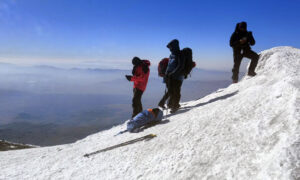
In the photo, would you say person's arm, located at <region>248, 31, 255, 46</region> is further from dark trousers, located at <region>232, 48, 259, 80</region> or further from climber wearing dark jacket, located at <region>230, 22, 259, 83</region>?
dark trousers, located at <region>232, 48, 259, 80</region>

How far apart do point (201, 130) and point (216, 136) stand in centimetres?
73

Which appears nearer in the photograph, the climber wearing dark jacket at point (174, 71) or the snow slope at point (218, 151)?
the snow slope at point (218, 151)

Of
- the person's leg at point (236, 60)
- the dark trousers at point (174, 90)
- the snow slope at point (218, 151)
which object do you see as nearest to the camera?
the snow slope at point (218, 151)

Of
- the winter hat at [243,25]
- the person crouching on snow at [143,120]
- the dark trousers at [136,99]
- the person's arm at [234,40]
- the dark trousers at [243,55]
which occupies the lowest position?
the person crouching on snow at [143,120]

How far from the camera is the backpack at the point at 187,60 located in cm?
902

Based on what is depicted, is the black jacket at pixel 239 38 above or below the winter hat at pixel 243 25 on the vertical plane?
below

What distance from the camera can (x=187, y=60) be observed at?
923cm

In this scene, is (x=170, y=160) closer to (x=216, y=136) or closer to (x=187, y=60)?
(x=216, y=136)

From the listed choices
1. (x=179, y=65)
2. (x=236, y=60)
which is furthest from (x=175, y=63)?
(x=236, y=60)

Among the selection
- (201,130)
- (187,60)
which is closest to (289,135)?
(201,130)

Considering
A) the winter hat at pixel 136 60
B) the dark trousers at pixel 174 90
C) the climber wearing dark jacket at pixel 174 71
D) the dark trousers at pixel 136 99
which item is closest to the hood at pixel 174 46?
the climber wearing dark jacket at pixel 174 71

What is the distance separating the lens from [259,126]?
4.63 metres

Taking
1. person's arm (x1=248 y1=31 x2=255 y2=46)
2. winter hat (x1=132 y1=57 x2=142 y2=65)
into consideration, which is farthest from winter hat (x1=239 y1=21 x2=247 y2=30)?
winter hat (x1=132 y1=57 x2=142 y2=65)

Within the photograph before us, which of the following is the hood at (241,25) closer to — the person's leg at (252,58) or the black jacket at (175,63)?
the person's leg at (252,58)
